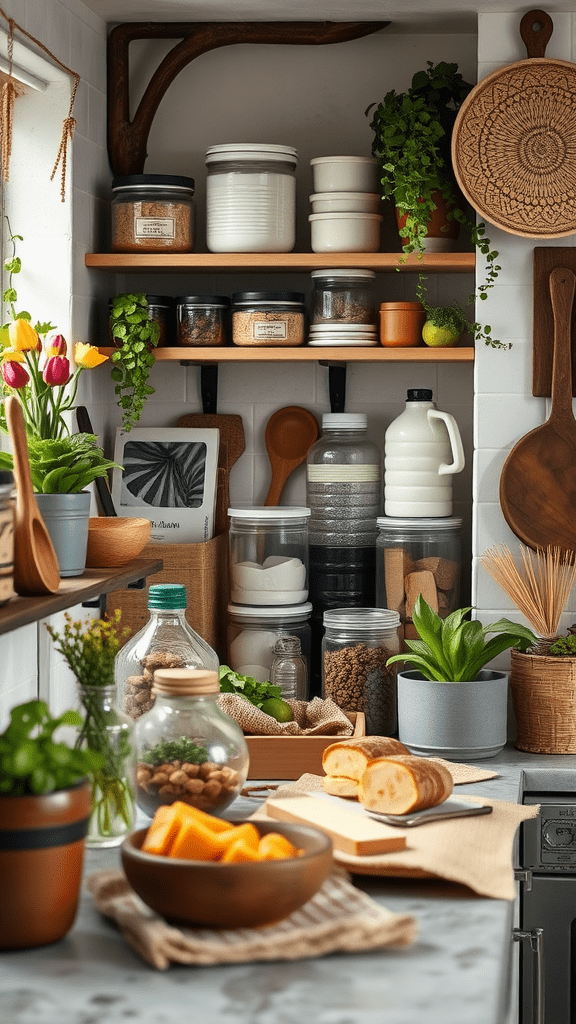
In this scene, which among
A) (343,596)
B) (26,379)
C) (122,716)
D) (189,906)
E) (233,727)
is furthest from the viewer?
(343,596)

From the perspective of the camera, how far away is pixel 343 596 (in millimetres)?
2668

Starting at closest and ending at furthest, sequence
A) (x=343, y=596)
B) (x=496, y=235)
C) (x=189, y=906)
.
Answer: (x=189, y=906)
(x=496, y=235)
(x=343, y=596)

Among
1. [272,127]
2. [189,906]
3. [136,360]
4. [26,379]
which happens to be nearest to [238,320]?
[136,360]

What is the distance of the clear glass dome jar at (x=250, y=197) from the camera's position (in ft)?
8.21

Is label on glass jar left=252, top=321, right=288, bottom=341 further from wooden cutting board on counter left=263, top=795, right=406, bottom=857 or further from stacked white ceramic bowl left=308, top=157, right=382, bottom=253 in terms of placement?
wooden cutting board on counter left=263, top=795, right=406, bottom=857

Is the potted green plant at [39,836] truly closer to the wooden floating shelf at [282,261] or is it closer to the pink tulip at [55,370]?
the pink tulip at [55,370]

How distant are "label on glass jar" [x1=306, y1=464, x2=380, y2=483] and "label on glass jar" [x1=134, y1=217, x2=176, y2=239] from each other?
586 mm

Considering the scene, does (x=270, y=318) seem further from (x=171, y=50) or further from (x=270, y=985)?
(x=270, y=985)

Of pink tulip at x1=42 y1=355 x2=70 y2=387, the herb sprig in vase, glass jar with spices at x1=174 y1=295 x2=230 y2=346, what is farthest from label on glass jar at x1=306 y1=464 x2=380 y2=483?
the herb sprig in vase

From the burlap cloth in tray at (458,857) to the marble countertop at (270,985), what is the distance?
0.08 m

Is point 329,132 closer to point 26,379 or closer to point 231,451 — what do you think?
point 231,451

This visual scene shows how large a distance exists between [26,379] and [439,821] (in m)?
0.89

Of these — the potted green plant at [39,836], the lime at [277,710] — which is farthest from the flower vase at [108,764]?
the lime at [277,710]

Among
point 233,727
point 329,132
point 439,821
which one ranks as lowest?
point 439,821
